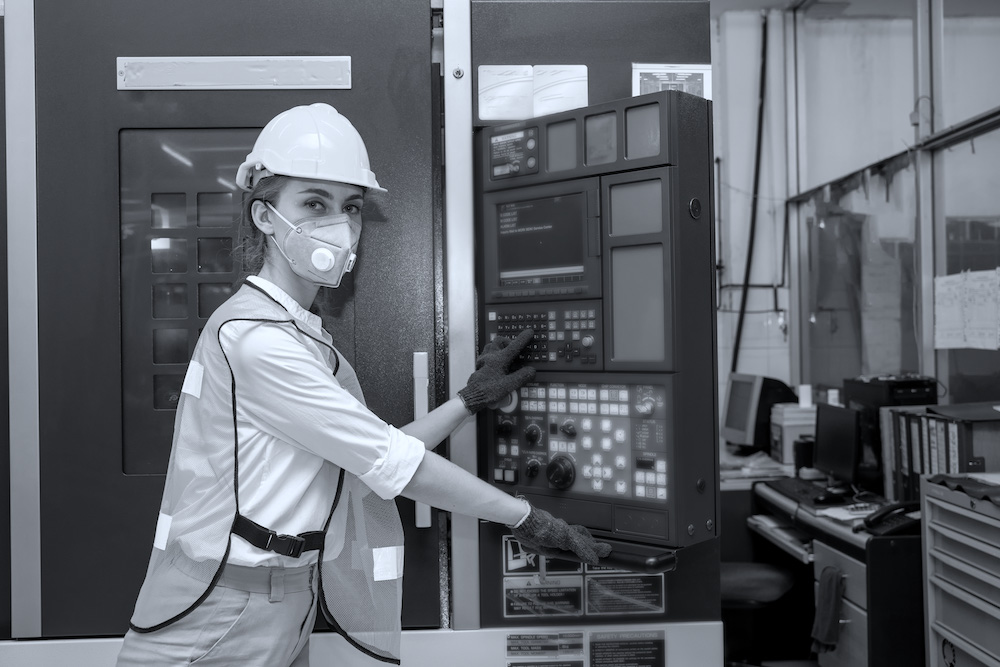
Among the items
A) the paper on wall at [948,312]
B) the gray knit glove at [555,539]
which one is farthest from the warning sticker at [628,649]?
the paper on wall at [948,312]

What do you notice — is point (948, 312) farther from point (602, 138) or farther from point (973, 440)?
point (602, 138)

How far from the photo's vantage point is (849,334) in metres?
3.66

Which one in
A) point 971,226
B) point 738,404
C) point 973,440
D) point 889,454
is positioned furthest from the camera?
point 738,404

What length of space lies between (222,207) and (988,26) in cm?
287

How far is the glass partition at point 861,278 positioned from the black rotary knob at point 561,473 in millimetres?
2328

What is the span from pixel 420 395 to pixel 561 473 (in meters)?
0.31

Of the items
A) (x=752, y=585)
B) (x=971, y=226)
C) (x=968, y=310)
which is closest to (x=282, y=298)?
(x=752, y=585)

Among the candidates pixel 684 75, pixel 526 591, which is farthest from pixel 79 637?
pixel 684 75

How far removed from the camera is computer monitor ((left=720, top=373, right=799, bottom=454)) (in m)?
3.59

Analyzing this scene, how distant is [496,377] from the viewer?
141 cm

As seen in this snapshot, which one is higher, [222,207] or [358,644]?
[222,207]

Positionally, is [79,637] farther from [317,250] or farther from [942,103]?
[942,103]

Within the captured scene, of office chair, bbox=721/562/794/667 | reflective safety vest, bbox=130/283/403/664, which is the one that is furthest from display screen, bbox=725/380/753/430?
reflective safety vest, bbox=130/283/403/664

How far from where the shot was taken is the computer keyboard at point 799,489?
275cm
